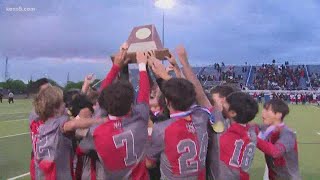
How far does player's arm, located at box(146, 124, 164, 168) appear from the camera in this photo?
12.2ft

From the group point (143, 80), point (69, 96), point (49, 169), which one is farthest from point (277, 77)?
point (49, 169)

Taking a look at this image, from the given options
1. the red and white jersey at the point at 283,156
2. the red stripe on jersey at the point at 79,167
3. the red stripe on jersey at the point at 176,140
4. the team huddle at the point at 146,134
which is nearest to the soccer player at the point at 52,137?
the team huddle at the point at 146,134

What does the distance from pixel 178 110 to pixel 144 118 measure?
1.20 ft

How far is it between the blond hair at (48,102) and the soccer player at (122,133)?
18.1 inches

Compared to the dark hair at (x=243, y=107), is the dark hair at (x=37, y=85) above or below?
above

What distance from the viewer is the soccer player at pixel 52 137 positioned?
160 inches

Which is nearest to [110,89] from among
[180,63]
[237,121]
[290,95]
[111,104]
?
[111,104]

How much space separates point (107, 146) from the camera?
12.3 ft

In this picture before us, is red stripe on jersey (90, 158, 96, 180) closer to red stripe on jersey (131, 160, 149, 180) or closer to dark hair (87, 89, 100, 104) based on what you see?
red stripe on jersey (131, 160, 149, 180)

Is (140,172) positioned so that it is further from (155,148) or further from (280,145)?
(280,145)

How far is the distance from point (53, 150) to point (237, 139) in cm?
169

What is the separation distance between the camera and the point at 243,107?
12.8 feet

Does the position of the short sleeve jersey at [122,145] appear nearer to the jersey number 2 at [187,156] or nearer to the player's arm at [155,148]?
the player's arm at [155,148]

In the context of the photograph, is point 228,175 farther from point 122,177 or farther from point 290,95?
point 290,95
